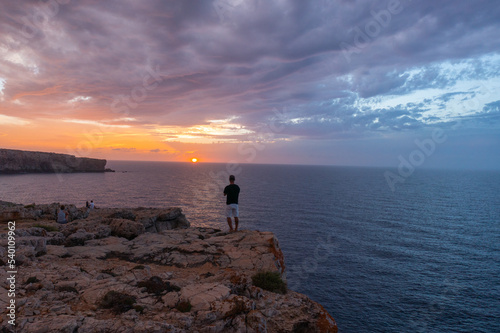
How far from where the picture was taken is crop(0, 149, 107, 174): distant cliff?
160m

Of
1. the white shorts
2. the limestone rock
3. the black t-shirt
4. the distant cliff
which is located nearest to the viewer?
the black t-shirt

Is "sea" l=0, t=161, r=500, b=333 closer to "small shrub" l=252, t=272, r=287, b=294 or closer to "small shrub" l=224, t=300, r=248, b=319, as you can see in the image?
"small shrub" l=252, t=272, r=287, b=294

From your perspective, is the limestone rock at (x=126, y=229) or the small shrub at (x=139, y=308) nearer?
the small shrub at (x=139, y=308)

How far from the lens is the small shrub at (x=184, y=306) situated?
7887 mm

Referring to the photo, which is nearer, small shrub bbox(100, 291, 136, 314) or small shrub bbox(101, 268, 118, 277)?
small shrub bbox(100, 291, 136, 314)

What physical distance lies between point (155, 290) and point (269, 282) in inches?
165

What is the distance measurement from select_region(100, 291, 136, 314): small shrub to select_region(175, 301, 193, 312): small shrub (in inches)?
52.1

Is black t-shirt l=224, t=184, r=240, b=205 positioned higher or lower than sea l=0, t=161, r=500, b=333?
higher

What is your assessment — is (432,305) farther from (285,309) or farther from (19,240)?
(19,240)

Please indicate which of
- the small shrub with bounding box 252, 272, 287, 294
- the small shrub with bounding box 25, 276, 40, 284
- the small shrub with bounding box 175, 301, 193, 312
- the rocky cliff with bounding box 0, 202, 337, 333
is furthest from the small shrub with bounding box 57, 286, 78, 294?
the small shrub with bounding box 252, 272, 287, 294

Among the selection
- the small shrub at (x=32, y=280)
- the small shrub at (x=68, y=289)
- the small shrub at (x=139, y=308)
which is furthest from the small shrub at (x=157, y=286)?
the small shrub at (x=32, y=280)

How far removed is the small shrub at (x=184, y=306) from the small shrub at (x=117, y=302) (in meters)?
1.32

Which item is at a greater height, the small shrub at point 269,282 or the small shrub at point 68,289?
the small shrub at point 68,289

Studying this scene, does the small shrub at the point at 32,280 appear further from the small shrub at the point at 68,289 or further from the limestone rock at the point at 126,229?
the limestone rock at the point at 126,229
